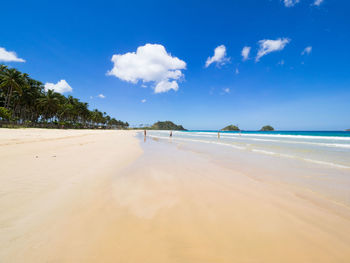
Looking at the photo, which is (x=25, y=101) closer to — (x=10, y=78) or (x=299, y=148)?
(x=10, y=78)

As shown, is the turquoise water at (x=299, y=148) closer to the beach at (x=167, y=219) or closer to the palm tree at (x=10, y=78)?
the beach at (x=167, y=219)

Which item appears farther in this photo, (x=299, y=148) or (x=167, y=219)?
(x=299, y=148)

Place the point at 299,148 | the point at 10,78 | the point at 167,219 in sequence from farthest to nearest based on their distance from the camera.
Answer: the point at 10,78 < the point at 299,148 < the point at 167,219

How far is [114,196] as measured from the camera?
10.0 feet

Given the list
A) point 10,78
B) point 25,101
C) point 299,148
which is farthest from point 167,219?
point 25,101

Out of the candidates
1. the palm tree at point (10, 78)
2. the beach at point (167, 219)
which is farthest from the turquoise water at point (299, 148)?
the palm tree at point (10, 78)

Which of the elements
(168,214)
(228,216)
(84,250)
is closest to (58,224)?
(84,250)

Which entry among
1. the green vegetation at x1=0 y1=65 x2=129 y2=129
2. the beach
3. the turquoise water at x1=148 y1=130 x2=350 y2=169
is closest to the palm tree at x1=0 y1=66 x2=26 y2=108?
the green vegetation at x1=0 y1=65 x2=129 y2=129

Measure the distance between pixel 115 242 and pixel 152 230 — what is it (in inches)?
20.2

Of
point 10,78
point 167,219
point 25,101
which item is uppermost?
point 10,78

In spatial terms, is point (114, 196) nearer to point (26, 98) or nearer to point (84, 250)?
point (84, 250)

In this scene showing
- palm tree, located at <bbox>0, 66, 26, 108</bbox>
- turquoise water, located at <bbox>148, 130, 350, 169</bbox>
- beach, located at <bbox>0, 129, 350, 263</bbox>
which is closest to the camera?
beach, located at <bbox>0, 129, 350, 263</bbox>

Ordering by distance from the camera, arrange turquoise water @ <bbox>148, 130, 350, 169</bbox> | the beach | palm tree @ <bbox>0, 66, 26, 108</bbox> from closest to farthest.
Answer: the beach, turquoise water @ <bbox>148, 130, 350, 169</bbox>, palm tree @ <bbox>0, 66, 26, 108</bbox>

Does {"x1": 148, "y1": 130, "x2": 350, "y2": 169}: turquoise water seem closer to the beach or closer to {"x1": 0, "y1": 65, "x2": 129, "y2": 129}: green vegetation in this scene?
the beach
